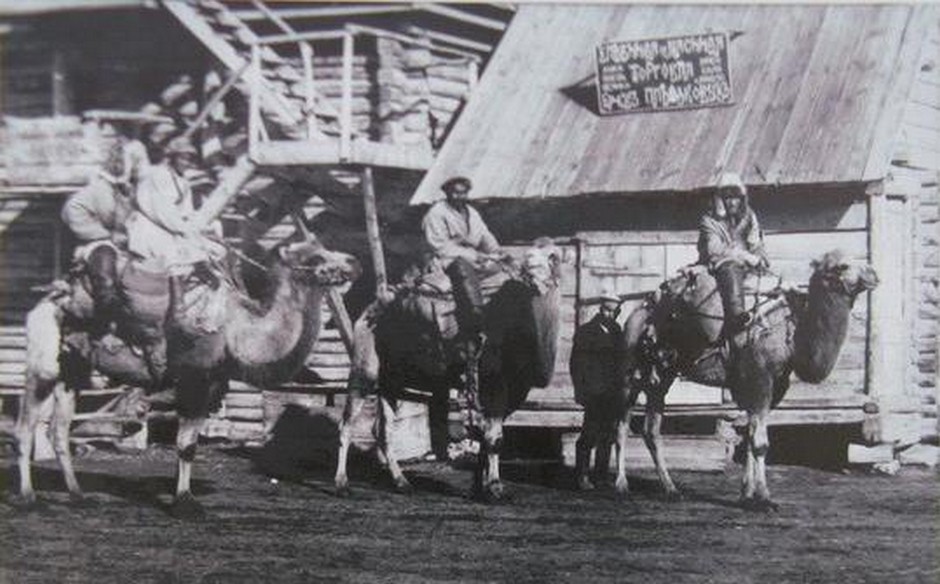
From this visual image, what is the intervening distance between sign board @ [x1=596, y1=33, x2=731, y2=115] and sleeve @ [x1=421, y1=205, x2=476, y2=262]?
2.16 m

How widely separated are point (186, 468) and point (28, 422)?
0.89 metres

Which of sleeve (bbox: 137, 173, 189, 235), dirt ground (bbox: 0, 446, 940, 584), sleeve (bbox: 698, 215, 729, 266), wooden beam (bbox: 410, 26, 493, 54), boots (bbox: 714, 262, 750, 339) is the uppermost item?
wooden beam (bbox: 410, 26, 493, 54)

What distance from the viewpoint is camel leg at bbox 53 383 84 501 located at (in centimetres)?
596

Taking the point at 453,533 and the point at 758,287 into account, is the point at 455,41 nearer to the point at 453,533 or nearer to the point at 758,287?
the point at 758,287

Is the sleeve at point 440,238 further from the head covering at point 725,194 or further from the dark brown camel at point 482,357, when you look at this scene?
the head covering at point 725,194

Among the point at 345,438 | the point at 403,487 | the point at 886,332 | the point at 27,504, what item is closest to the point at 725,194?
the point at 886,332

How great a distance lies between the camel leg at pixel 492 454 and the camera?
21.0ft

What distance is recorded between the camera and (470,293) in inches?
255

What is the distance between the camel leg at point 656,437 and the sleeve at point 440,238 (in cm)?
145

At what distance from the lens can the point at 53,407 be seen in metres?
6.12

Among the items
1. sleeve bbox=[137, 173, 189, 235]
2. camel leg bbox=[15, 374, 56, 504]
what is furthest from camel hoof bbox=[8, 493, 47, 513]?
sleeve bbox=[137, 173, 189, 235]

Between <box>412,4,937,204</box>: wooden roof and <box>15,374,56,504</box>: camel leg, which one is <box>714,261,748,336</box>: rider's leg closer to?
<box>412,4,937,204</box>: wooden roof

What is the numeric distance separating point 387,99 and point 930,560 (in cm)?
607

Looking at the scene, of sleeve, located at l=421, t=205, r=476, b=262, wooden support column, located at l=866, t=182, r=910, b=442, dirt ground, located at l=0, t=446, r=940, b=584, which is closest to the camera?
dirt ground, located at l=0, t=446, r=940, b=584
